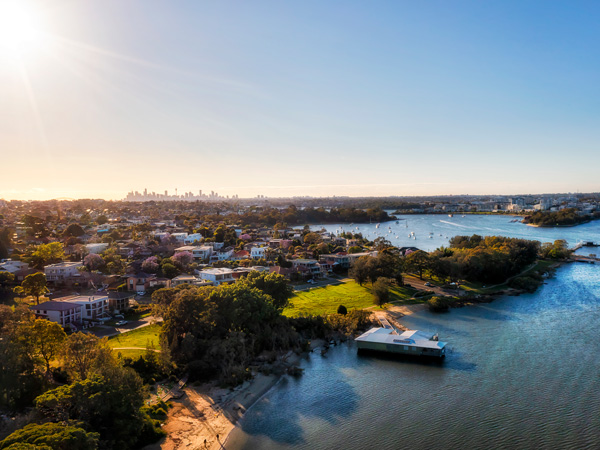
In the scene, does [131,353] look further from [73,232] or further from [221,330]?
[73,232]

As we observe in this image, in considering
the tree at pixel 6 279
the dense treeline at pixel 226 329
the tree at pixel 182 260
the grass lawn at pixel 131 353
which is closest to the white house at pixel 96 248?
the tree at pixel 182 260

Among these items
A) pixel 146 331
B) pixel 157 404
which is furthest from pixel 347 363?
pixel 146 331

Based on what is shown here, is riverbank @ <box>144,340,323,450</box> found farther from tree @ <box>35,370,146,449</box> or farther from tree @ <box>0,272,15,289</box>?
tree @ <box>0,272,15,289</box>

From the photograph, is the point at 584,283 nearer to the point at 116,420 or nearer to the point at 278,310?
the point at 278,310

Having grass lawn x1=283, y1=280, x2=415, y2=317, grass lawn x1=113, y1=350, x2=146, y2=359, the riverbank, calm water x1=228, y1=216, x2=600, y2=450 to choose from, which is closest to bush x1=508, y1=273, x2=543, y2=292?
calm water x1=228, y1=216, x2=600, y2=450

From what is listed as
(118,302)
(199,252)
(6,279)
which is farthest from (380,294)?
(6,279)

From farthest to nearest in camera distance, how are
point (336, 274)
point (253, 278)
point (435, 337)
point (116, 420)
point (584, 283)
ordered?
point (336, 274) → point (584, 283) → point (253, 278) → point (435, 337) → point (116, 420)

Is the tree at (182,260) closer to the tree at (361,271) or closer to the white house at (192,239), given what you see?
the white house at (192,239)
